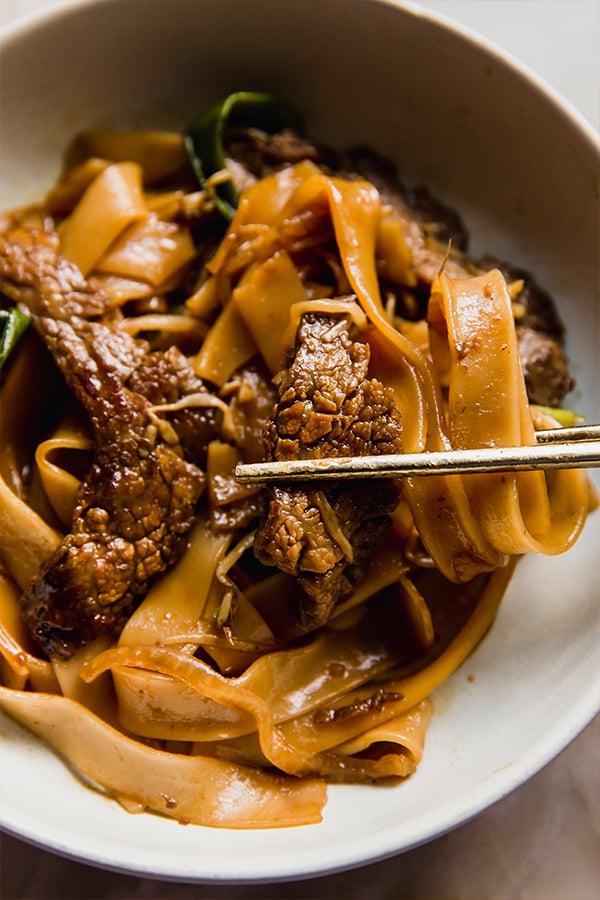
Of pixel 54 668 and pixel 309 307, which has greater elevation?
pixel 309 307

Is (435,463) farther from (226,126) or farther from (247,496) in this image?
(226,126)

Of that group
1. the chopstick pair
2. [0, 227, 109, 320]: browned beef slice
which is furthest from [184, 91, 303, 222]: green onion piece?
the chopstick pair

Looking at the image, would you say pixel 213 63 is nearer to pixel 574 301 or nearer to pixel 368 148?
pixel 368 148

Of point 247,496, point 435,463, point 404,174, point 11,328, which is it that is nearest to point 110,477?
point 247,496

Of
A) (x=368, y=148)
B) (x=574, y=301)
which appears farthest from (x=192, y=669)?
(x=368, y=148)

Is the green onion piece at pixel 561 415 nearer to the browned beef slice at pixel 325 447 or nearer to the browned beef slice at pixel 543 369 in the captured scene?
the browned beef slice at pixel 543 369

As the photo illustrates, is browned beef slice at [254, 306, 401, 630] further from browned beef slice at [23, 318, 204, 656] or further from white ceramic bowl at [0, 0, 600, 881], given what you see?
white ceramic bowl at [0, 0, 600, 881]
